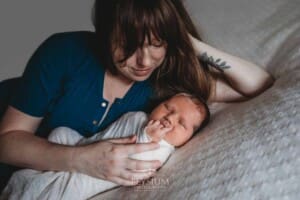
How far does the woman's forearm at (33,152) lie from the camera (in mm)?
891

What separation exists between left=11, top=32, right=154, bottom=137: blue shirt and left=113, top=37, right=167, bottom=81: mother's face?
0.10 metres

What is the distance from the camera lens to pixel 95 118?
1.05 m

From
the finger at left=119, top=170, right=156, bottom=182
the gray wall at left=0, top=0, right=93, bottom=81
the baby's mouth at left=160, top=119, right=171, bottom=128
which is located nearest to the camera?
the finger at left=119, top=170, right=156, bottom=182

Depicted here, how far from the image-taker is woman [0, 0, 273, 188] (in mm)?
880

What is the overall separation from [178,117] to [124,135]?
128mm

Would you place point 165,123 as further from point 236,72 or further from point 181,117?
point 236,72

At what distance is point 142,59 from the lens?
92cm

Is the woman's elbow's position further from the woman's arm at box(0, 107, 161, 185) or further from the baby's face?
the woman's arm at box(0, 107, 161, 185)

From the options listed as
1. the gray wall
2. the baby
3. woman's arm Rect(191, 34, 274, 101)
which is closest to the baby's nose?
the baby

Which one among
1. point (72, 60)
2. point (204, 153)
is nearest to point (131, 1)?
point (72, 60)

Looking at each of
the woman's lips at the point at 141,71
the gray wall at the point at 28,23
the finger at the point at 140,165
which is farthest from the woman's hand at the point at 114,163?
the gray wall at the point at 28,23

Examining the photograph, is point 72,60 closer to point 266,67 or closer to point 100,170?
point 100,170

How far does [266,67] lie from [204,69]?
0.52ft

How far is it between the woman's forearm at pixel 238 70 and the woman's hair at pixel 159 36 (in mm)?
31
